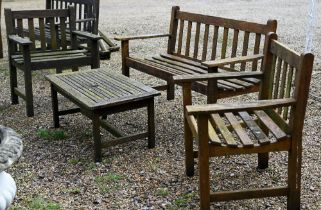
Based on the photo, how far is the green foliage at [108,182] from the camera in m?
4.06

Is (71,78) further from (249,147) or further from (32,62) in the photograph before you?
(249,147)

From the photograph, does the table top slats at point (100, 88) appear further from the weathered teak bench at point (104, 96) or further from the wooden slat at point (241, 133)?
the wooden slat at point (241, 133)

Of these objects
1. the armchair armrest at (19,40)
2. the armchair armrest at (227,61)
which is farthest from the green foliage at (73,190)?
the armchair armrest at (19,40)

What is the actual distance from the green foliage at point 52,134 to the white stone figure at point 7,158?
230cm

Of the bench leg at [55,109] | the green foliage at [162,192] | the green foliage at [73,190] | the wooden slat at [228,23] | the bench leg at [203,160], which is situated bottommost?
the green foliage at [73,190]

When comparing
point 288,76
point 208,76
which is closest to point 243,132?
point 288,76

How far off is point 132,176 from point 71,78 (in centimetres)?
138

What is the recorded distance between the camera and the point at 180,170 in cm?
435

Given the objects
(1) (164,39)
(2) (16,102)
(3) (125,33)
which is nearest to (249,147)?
(2) (16,102)

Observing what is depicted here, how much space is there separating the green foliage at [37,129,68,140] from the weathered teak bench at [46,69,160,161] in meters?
0.20

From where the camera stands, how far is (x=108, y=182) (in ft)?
13.6

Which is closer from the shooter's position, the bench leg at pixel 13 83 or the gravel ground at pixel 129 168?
the gravel ground at pixel 129 168

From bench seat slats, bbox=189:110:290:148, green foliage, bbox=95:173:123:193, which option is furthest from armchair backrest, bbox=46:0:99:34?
bench seat slats, bbox=189:110:290:148

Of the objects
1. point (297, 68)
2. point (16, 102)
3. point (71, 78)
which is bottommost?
point (16, 102)
